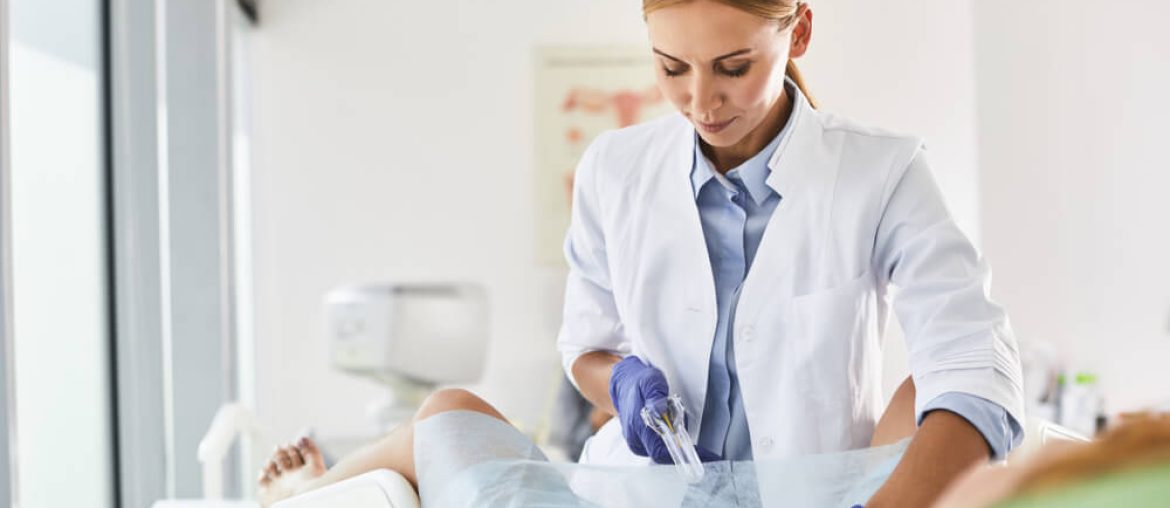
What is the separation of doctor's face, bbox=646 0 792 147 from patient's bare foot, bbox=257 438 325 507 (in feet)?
2.47

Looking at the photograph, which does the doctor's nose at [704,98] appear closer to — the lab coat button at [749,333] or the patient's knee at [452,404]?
the lab coat button at [749,333]

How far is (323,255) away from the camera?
406cm

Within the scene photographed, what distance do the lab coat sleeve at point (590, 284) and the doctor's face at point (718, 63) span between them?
0.23 m

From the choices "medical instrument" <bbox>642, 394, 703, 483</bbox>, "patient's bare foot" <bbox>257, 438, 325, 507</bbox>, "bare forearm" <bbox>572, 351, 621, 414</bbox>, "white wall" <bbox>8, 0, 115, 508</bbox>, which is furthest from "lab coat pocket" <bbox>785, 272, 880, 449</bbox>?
"white wall" <bbox>8, 0, 115, 508</bbox>

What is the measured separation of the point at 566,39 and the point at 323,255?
3.62ft

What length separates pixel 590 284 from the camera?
5.06ft

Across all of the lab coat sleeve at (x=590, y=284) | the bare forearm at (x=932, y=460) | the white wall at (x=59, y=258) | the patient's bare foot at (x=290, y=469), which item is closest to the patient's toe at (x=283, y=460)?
the patient's bare foot at (x=290, y=469)

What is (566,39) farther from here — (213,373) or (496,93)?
(213,373)

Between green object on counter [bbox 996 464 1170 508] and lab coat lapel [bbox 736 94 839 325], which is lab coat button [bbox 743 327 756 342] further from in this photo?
green object on counter [bbox 996 464 1170 508]

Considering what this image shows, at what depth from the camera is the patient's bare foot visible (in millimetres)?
1630

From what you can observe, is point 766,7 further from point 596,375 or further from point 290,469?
point 290,469

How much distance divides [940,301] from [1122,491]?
697 mm

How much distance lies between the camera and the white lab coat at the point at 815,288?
119 cm

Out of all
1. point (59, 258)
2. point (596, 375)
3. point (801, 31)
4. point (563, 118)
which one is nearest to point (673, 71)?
point (801, 31)
